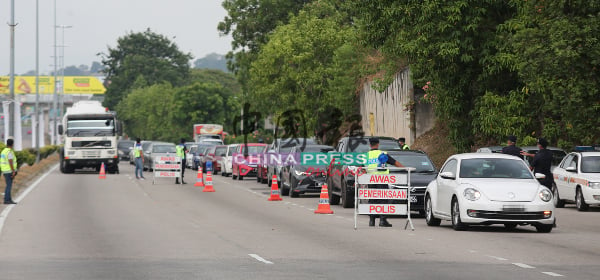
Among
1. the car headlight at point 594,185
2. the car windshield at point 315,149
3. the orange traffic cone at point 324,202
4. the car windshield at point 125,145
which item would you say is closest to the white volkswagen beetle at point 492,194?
the orange traffic cone at point 324,202

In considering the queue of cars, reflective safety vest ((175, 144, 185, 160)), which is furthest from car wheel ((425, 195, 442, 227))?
reflective safety vest ((175, 144, 185, 160))

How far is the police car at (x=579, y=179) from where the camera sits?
2745cm

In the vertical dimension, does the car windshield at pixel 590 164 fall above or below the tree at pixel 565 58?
below

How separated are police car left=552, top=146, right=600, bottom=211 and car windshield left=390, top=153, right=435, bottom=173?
4448mm

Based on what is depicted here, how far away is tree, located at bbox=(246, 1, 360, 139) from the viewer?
5834 cm

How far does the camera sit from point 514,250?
54.3 ft

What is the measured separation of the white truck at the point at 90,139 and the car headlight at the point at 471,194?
37344 mm

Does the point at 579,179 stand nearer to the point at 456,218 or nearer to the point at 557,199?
the point at 557,199

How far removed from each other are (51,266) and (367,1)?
24.2m

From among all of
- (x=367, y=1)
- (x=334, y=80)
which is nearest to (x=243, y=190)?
(x=367, y=1)

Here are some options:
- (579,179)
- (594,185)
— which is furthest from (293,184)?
(594,185)

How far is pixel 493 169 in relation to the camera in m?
20.8

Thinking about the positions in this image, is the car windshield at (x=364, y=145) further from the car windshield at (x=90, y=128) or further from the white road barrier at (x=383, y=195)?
the car windshield at (x=90, y=128)

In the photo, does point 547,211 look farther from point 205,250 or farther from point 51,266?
point 51,266
